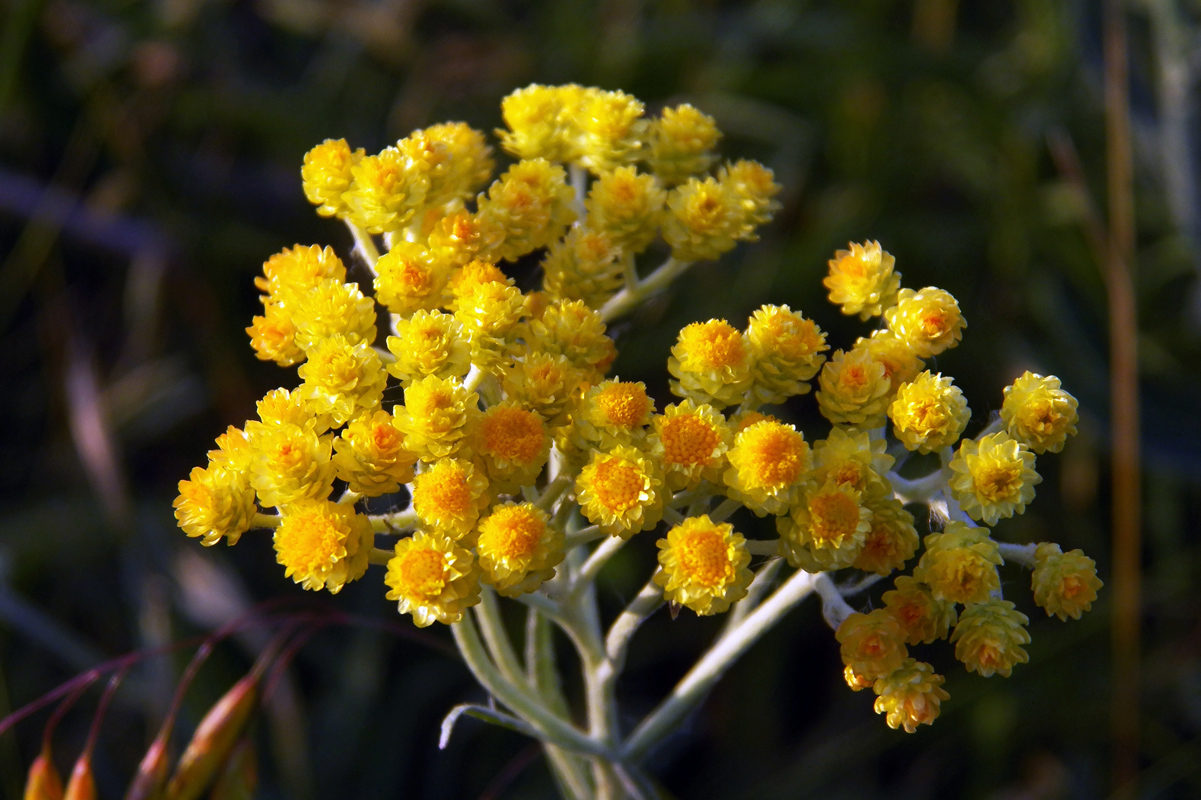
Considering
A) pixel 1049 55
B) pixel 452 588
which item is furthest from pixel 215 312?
pixel 1049 55

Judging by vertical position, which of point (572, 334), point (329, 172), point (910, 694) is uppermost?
point (329, 172)

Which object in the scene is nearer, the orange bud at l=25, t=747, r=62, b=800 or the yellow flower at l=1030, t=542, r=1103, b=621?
the yellow flower at l=1030, t=542, r=1103, b=621

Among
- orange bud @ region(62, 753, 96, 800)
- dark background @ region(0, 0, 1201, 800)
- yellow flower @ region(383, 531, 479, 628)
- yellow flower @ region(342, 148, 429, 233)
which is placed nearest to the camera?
yellow flower @ region(383, 531, 479, 628)

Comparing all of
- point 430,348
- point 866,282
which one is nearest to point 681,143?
point 866,282

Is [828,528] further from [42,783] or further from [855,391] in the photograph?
[42,783]

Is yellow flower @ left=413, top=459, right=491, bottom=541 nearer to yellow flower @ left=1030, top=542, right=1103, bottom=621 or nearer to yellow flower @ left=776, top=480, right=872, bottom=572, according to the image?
yellow flower @ left=776, top=480, right=872, bottom=572

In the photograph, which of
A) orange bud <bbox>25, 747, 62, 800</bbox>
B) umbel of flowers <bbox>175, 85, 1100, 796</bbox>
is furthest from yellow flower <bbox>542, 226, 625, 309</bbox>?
orange bud <bbox>25, 747, 62, 800</bbox>
